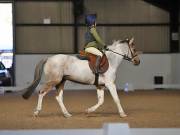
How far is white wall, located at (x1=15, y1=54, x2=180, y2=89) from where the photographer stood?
25.2m

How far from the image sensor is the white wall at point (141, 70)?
82.8 ft

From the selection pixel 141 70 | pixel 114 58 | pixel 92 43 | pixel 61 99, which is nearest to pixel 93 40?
pixel 92 43

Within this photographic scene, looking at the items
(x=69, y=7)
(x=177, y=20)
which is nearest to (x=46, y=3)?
(x=69, y=7)

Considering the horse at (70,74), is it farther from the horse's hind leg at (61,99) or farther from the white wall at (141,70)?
the white wall at (141,70)

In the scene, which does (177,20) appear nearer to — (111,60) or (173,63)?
(173,63)

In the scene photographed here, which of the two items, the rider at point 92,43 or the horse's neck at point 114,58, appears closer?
the rider at point 92,43

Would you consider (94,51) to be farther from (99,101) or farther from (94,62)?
(99,101)

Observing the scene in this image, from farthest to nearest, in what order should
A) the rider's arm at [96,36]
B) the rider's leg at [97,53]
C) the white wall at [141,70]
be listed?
the white wall at [141,70], the rider's leg at [97,53], the rider's arm at [96,36]

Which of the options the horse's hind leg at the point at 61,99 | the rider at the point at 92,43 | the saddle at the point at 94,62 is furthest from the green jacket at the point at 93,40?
the horse's hind leg at the point at 61,99

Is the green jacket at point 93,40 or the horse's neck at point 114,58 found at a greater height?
the green jacket at point 93,40

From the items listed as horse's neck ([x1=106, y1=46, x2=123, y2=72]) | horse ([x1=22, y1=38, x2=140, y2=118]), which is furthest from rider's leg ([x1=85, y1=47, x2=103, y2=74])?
horse's neck ([x1=106, y1=46, x2=123, y2=72])

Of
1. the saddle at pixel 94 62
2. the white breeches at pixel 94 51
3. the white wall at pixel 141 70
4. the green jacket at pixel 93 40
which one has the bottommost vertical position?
the white wall at pixel 141 70

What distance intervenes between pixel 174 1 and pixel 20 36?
764 cm

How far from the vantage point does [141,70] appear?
84.0ft
